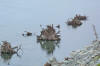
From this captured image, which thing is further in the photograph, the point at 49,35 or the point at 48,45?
the point at 49,35

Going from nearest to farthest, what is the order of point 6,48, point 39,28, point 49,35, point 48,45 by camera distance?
point 6,48
point 48,45
point 49,35
point 39,28

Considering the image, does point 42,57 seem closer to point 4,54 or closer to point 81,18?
point 4,54

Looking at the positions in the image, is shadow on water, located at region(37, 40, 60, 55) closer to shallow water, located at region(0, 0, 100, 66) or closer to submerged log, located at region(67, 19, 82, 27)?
shallow water, located at region(0, 0, 100, 66)

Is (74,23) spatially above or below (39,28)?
above

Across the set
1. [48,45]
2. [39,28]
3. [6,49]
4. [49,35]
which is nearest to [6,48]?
[6,49]

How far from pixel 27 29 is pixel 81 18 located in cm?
682

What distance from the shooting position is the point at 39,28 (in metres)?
27.0

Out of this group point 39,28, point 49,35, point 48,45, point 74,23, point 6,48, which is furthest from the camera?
point 74,23

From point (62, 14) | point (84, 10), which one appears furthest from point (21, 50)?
point (84, 10)

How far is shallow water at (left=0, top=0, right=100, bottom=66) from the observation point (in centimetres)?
1864

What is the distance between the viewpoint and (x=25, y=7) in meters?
39.8

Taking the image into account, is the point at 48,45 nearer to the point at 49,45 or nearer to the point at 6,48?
→ the point at 49,45

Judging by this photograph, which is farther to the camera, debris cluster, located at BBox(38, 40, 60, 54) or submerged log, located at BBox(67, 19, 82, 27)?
submerged log, located at BBox(67, 19, 82, 27)

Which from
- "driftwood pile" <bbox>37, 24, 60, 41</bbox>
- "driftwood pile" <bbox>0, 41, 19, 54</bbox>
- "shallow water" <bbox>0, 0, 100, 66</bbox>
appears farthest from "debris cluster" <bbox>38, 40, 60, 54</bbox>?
"driftwood pile" <bbox>0, 41, 19, 54</bbox>
